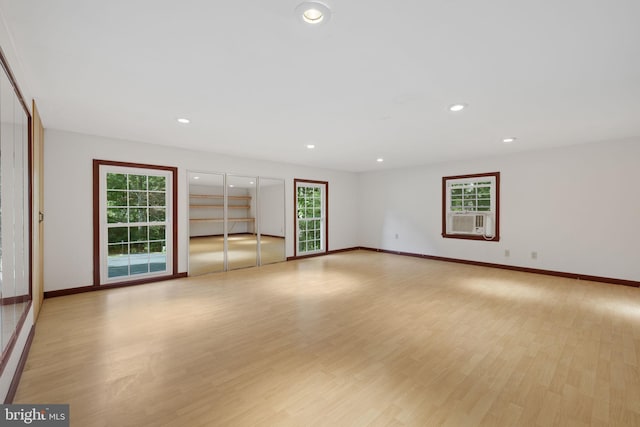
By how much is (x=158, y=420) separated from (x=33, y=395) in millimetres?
1026

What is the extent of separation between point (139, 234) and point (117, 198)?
2.28 ft

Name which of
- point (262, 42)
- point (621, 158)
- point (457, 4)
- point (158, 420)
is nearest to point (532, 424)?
point (158, 420)

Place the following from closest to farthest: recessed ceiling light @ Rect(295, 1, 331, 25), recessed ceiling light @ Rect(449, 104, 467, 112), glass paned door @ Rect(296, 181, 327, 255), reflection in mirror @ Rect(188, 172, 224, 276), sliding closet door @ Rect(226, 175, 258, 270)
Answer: recessed ceiling light @ Rect(295, 1, 331, 25), recessed ceiling light @ Rect(449, 104, 467, 112), reflection in mirror @ Rect(188, 172, 224, 276), sliding closet door @ Rect(226, 175, 258, 270), glass paned door @ Rect(296, 181, 327, 255)

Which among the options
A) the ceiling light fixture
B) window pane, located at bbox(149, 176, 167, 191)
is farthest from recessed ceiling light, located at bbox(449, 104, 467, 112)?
window pane, located at bbox(149, 176, 167, 191)

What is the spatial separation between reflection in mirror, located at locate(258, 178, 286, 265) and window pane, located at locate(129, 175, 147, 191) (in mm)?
2227

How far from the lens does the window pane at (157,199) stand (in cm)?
503

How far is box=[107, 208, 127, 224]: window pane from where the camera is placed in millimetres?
4598

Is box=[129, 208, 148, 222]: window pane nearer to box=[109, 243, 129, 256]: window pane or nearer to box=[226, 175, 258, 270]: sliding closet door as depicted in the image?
box=[109, 243, 129, 256]: window pane

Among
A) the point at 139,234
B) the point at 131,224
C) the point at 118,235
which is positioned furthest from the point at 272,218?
the point at 118,235

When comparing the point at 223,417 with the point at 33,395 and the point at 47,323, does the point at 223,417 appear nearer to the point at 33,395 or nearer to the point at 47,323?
the point at 33,395

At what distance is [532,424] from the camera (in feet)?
5.52

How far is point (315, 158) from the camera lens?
6363 millimetres

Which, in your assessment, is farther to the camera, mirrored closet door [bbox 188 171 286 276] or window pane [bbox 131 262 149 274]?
mirrored closet door [bbox 188 171 286 276]

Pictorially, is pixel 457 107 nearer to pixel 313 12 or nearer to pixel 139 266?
pixel 313 12
